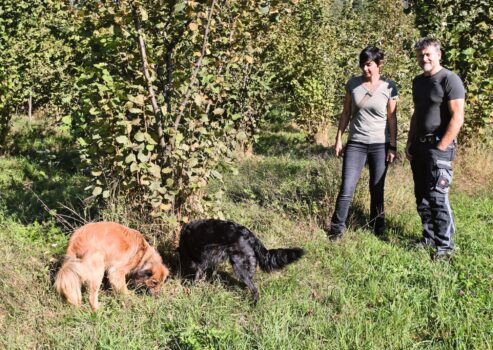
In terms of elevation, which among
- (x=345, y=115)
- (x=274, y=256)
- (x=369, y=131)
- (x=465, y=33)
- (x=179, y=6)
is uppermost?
(x=465, y=33)

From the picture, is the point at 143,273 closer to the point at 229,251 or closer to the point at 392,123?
the point at 229,251

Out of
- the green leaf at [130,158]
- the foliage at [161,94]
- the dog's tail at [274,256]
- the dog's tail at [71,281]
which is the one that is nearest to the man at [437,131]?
the dog's tail at [274,256]

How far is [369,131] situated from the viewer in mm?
4336

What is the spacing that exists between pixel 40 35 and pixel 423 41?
8.92 metres

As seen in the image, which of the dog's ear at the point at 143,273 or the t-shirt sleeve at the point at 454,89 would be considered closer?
the dog's ear at the point at 143,273

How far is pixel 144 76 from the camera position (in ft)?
12.4

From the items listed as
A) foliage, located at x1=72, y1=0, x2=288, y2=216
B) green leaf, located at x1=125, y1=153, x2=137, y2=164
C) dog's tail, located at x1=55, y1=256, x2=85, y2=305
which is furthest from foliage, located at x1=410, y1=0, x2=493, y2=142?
dog's tail, located at x1=55, y1=256, x2=85, y2=305

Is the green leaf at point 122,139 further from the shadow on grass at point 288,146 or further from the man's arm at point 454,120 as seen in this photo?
the shadow on grass at point 288,146

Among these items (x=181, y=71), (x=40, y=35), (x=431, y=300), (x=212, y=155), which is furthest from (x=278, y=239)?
(x=40, y=35)

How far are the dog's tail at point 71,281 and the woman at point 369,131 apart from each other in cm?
253

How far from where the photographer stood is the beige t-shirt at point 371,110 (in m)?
4.25

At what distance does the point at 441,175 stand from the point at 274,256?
1.77 meters

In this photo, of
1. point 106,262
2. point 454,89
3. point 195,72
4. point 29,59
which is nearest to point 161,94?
point 195,72

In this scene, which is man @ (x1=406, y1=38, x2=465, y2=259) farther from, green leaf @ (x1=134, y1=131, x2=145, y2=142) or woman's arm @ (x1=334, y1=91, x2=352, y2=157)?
green leaf @ (x1=134, y1=131, x2=145, y2=142)
